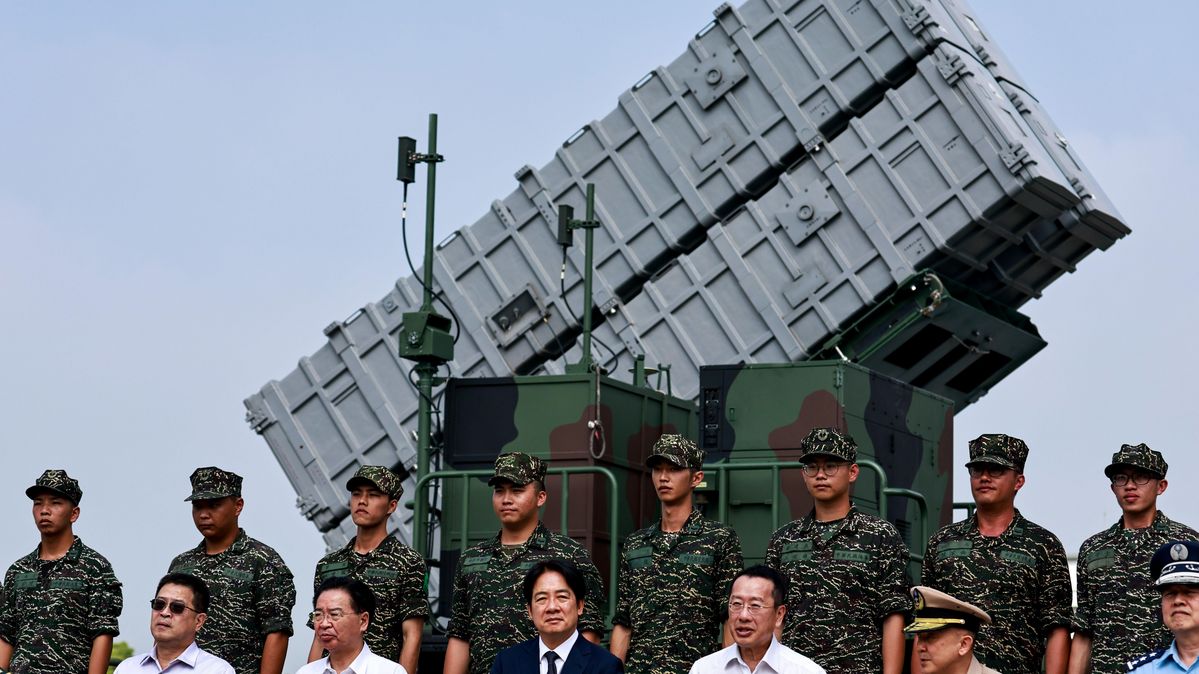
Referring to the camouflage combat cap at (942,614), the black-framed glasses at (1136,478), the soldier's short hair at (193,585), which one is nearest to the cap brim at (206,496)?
the soldier's short hair at (193,585)

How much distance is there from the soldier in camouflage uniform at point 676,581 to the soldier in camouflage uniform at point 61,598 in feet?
6.96

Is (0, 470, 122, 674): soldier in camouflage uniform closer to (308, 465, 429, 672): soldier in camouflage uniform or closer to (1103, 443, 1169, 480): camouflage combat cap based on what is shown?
(308, 465, 429, 672): soldier in camouflage uniform

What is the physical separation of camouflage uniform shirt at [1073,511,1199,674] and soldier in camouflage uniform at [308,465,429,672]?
8.47ft

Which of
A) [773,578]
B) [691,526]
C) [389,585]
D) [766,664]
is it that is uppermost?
[691,526]

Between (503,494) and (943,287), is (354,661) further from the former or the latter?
(943,287)

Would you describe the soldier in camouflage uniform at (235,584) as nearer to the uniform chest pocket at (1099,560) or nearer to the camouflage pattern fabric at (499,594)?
the camouflage pattern fabric at (499,594)

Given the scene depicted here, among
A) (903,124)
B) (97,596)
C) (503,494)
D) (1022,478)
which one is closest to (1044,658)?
(1022,478)

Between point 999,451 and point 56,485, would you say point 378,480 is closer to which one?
point 56,485

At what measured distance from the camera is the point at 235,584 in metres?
7.89

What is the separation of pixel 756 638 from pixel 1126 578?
5.27ft

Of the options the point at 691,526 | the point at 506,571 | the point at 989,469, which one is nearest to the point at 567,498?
the point at 506,571

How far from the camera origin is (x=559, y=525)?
1021 centimetres

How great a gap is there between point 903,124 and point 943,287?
115 cm

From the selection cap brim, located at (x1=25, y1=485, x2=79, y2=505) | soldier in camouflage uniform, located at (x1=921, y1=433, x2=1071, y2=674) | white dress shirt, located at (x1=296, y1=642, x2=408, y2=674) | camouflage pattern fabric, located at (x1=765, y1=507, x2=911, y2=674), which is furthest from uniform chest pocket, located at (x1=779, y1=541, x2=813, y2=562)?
cap brim, located at (x1=25, y1=485, x2=79, y2=505)
